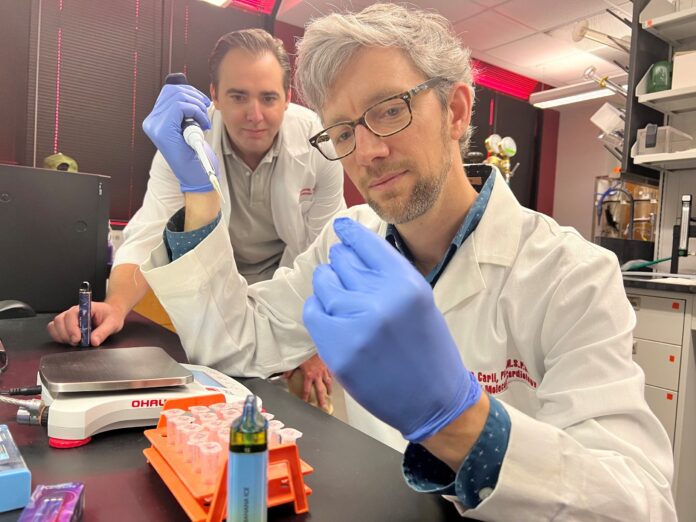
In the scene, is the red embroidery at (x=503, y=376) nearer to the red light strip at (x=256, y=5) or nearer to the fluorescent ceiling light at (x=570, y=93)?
the red light strip at (x=256, y=5)

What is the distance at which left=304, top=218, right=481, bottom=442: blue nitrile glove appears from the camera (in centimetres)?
47

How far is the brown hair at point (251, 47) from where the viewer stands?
67.0 inches

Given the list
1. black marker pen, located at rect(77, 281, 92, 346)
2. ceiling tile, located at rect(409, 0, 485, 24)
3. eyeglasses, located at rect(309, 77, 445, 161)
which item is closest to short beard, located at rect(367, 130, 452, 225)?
eyeglasses, located at rect(309, 77, 445, 161)

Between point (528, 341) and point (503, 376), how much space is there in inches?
3.3

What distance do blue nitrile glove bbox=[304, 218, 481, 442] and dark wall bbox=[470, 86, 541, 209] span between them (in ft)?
18.7

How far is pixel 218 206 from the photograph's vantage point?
1084mm

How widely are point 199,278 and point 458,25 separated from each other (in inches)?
173

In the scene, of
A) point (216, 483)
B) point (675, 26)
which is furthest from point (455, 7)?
point (216, 483)

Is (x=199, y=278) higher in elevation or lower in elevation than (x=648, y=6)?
lower

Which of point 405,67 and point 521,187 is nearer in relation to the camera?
point 405,67

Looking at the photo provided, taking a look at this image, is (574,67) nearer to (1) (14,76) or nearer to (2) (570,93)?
(2) (570,93)

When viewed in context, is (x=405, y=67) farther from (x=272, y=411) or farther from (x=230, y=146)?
(x=230, y=146)

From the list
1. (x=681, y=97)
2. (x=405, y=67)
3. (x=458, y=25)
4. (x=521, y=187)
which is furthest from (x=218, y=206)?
(x=521, y=187)

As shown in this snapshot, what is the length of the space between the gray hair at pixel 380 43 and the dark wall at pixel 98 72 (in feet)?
10.6
